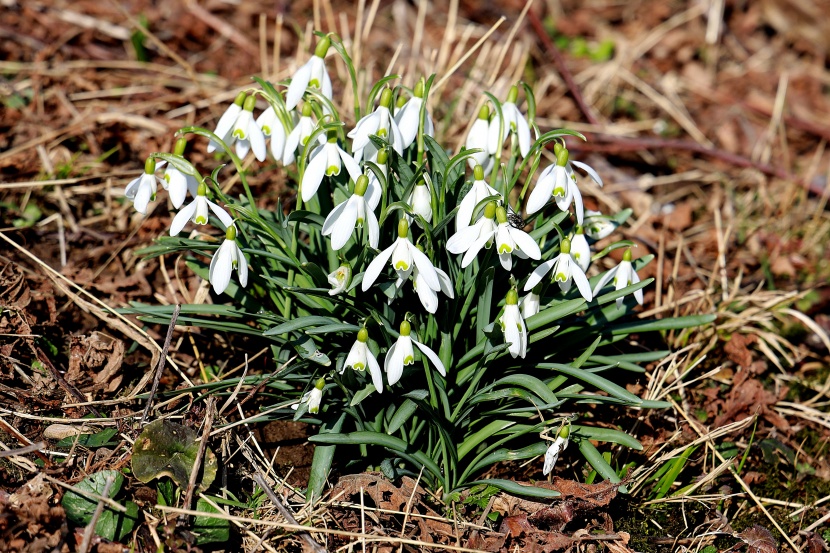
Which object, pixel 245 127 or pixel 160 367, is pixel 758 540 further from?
pixel 245 127

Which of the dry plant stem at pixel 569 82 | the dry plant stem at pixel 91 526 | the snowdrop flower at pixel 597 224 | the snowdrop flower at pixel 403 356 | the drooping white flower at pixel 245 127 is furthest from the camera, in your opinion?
the dry plant stem at pixel 569 82

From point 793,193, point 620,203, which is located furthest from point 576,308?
point 793,193

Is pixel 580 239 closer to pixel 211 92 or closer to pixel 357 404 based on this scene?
pixel 357 404

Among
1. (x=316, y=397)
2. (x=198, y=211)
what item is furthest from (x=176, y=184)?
(x=316, y=397)

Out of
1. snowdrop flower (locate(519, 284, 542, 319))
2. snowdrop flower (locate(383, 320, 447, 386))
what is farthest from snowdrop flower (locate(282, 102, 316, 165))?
snowdrop flower (locate(519, 284, 542, 319))

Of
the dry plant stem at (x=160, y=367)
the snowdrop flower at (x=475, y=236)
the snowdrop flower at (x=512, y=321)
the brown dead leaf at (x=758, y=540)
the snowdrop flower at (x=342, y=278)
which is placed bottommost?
the brown dead leaf at (x=758, y=540)

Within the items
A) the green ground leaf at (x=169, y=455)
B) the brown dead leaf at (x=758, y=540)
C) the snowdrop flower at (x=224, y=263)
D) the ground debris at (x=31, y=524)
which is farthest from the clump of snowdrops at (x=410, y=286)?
the ground debris at (x=31, y=524)

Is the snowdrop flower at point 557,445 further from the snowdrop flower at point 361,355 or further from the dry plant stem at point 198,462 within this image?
the dry plant stem at point 198,462

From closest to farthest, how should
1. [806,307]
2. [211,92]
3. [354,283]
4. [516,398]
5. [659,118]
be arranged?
[354,283], [516,398], [806,307], [211,92], [659,118]
